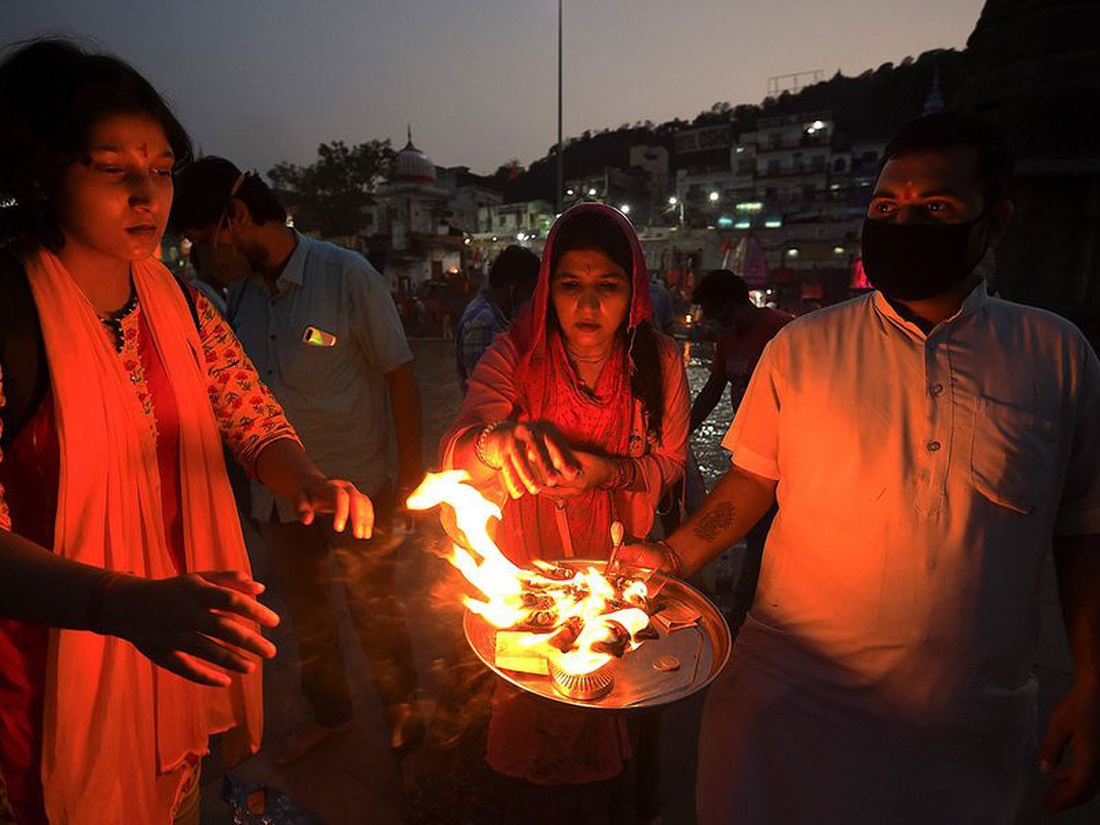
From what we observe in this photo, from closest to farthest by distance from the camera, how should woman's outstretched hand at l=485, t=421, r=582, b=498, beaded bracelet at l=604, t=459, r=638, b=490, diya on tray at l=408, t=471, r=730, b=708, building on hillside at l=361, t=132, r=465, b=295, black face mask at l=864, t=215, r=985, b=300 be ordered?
diya on tray at l=408, t=471, r=730, b=708 < black face mask at l=864, t=215, r=985, b=300 < woman's outstretched hand at l=485, t=421, r=582, b=498 < beaded bracelet at l=604, t=459, r=638, b=490 < building on hillside at l=361, t=132, r=465, b=295

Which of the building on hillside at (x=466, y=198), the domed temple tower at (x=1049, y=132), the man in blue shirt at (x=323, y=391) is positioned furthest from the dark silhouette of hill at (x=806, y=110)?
the man in blue shirt at (x=323, y=391)

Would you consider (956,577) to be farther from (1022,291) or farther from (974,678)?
(1022,291)

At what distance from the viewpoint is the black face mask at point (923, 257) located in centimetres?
185

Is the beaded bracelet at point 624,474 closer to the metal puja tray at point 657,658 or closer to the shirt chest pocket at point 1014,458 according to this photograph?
the metal puja tray at point 657,658

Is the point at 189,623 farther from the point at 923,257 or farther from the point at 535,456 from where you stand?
the point at 923,257

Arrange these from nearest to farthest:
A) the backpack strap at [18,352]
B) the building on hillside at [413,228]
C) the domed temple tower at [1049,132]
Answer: the backpack strap at [18,352] → the domed temple tower at [1049,132] → the building on hillside at [413,228]

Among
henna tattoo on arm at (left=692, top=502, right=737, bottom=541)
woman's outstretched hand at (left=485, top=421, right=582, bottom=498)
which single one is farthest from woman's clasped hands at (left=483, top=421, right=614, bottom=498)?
henna tattoo on arm at (left=692, top=502, right=737, bottom=541)

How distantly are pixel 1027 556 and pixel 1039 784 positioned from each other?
7.79 feet

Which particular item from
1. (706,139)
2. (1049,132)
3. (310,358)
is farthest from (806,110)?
(310,358)

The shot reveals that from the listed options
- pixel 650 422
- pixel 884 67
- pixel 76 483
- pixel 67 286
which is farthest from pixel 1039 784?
pixel 884 67

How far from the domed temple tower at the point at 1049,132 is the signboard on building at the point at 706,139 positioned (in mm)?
81953

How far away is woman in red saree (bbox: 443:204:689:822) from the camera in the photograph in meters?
2.45

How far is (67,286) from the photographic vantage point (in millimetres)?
1608

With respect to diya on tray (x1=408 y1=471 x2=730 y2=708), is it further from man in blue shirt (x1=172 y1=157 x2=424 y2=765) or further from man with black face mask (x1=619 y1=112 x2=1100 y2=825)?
man in blue shirt (x1=172 y1=157 x2=424 y2=765)
